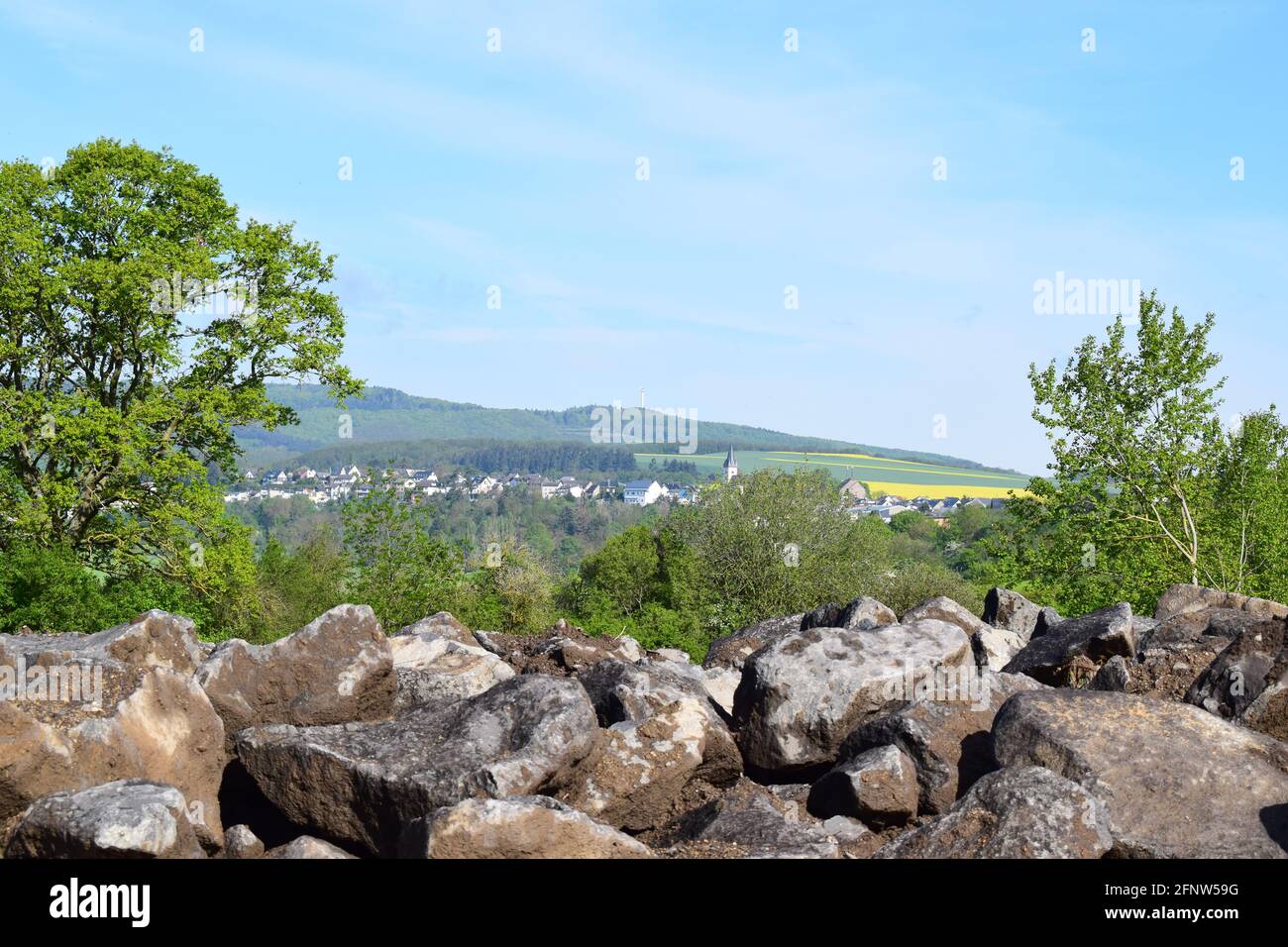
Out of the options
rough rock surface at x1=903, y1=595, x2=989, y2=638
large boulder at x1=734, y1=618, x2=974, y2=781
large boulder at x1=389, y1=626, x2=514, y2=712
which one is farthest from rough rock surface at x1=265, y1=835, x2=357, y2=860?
rough rock surface at x1=903, y1=595, x2=989, y2=638

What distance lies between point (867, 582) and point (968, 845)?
46.5 metres

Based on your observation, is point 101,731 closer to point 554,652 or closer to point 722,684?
point 554,652

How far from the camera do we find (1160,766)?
39.9ft

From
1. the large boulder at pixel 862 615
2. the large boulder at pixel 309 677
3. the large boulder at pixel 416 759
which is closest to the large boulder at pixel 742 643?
the large boulder at pixel 862 615

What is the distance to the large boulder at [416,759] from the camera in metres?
12.1

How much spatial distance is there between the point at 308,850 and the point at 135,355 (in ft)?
102

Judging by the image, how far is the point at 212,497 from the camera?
37.9m

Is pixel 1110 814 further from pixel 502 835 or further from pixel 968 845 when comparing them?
pixel 502 835

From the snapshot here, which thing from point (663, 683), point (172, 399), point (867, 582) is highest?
point (172, 399)

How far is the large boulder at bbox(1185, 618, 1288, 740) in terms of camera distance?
13.2 meters

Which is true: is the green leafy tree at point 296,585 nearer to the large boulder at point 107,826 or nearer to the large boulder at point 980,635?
the large boulder at point 980,635

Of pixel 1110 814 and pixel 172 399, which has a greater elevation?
pixel 172 399
